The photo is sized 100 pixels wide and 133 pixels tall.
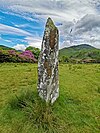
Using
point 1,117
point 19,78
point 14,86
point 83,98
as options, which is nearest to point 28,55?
point 19,78

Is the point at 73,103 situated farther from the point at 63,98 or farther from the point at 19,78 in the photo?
the point at 19,78

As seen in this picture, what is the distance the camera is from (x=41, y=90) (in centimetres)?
896

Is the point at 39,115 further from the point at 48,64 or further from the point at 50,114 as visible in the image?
the point at 48,64

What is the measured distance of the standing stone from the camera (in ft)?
29.0

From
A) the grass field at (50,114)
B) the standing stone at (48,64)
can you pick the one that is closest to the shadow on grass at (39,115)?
the grass field at (50,114)

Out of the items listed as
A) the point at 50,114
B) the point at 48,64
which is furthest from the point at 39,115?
the point at 48,64

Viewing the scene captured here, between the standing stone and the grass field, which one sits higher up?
the standing stone

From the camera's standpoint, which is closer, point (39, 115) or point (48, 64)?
point (39, 115)

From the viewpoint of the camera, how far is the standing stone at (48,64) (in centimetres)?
885

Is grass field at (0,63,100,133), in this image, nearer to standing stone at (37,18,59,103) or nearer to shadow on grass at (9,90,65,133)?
shadow on grass at (9,90,65,133)

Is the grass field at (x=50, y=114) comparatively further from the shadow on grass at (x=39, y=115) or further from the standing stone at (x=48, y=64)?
the standing stone at (x=48, y=64)

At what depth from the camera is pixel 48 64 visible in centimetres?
890

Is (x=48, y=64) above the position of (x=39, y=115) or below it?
above

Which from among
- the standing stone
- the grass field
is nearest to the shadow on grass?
the grass field
